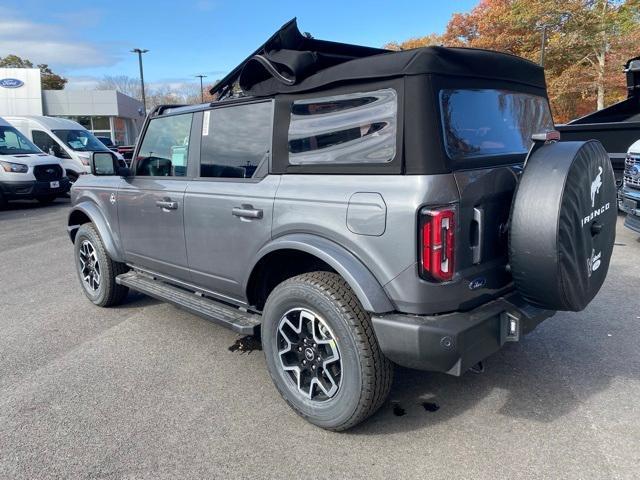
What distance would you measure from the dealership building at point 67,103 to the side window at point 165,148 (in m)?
36.5

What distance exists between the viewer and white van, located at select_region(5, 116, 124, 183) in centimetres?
Answer: 1515

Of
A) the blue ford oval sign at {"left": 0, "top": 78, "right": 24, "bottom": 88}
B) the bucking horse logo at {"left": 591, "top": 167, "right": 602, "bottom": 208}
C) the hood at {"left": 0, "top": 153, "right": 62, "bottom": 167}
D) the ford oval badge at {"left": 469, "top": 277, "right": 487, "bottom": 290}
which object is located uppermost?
the blue ford oval sign at {"left": 0, "top": 78, "right": 24, "bottom": 88}

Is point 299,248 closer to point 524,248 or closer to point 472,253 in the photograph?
point 472,253

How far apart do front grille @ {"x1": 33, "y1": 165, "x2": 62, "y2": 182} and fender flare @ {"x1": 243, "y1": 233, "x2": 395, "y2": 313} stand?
39.9 feet

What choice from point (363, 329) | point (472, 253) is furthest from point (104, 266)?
point (472, 253)

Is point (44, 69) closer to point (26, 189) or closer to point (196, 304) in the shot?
point (26, 189)

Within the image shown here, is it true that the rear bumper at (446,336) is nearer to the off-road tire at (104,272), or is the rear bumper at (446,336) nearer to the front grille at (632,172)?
the off-road tire at (104,272)

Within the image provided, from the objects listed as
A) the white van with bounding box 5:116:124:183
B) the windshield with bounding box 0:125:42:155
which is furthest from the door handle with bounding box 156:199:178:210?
the white van with bounding box 5:116:124:183

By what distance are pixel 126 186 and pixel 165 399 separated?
206 cm

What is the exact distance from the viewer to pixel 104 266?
4.77m

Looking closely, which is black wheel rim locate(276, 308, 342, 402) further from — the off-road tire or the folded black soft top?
the off-road tire

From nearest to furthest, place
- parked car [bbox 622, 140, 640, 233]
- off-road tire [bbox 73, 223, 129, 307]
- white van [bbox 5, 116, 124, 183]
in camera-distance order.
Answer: off-road tire [bbox 73, 223, 129, 307]
parked car [bbox 622, 140, 640, 233]
white van [bbox 5, 116, 124, 183]

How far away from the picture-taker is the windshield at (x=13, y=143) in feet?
42.8

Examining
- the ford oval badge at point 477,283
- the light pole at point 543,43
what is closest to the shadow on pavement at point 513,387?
the ford oval badge at point 477,283
